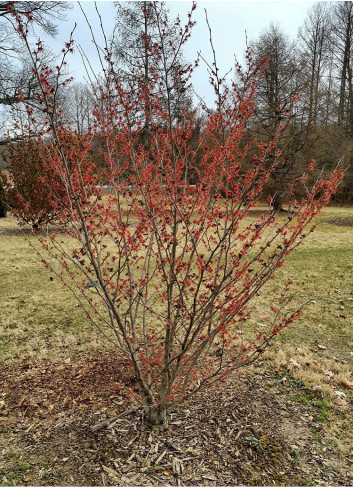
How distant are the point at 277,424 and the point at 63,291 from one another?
4451mm

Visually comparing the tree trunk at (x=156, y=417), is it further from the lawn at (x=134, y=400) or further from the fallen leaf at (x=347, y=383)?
the fallen leaf at (x=347, y=383)

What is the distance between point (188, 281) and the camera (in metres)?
2.32

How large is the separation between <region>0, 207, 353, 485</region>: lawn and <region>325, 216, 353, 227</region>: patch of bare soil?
30.9ft

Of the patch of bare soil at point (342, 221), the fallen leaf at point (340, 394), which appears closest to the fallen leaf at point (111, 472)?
the fallen leaf at point (340, 394)

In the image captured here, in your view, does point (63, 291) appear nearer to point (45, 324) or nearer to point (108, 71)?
point (45, 324)

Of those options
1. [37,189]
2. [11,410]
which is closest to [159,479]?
[11,410]

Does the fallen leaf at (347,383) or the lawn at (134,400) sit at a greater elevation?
the lawn at (134,400)

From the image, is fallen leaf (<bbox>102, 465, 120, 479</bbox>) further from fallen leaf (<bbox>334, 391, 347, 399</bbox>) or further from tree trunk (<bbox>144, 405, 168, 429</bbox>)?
fallen leaf (<bbox>334, 391, 347, 399</bbox>)

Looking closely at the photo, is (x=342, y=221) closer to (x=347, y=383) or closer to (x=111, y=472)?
(x=347, y=383)

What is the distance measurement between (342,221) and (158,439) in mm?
14473

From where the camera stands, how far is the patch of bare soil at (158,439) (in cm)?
224

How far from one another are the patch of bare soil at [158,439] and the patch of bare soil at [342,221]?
1239cm

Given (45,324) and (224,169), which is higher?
(224,169)

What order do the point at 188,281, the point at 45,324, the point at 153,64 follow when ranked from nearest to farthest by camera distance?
the point at 188,281, the point at 153,64, the point at 45,324
